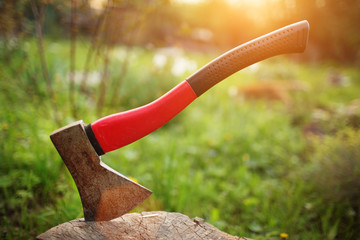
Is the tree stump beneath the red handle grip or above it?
beneath

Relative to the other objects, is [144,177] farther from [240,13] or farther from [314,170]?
[240,13]

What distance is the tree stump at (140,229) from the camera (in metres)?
0.97

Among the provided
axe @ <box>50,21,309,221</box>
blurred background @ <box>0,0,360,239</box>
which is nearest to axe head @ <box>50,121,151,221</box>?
axe @ <box>50,21,309,221</box>

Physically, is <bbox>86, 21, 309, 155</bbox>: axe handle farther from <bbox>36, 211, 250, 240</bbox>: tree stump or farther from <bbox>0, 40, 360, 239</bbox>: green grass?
<bbox>0, 40, 360, 239</bbox>: green grass

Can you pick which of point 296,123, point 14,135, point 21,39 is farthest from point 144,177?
point 296,123

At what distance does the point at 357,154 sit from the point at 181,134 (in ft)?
6.18

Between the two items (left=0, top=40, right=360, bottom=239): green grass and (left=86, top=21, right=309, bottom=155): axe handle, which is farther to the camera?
(left=0, top=40, right=360, bottom=239): green grass

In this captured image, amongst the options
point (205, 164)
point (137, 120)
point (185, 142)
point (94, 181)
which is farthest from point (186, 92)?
point (185, 142)

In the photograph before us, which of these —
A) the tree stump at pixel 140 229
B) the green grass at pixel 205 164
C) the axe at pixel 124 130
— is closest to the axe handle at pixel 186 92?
the axe at pixel 124 130

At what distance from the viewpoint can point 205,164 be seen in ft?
8.82

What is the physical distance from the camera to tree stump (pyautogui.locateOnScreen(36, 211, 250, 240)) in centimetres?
97

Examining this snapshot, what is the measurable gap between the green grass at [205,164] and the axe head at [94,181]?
1.49 feet

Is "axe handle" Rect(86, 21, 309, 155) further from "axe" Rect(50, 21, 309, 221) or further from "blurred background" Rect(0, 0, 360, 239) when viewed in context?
"blurred background" Rect(0, 0, 360, 239)

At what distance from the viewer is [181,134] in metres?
Answer: 3.21
